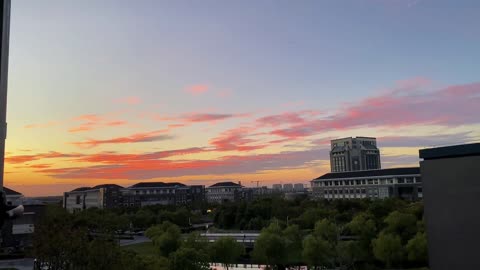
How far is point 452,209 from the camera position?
11.7 m

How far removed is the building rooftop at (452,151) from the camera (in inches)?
452

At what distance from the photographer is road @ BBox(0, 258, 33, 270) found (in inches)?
1353

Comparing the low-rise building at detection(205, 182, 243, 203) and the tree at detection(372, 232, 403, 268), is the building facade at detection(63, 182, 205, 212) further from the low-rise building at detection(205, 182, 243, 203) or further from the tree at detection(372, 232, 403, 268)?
the tree at detection(372, 232, 403, 268)

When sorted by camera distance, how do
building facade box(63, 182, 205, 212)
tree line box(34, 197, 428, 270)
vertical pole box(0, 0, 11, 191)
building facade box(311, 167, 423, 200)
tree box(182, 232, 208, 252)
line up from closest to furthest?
vertical pole box(0, 0, 11, 191), tree line box(34, 197, 428, 270), tree box(182, 232, 208, 252), building facade box(311, 167, 423, 200), building facade box(63, 182, 205, 212)

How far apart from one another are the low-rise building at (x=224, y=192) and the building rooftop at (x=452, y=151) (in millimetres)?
141051

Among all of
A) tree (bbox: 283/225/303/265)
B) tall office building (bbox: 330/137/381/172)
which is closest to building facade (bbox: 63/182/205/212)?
tall office building (bbox: 330/137/381/172)

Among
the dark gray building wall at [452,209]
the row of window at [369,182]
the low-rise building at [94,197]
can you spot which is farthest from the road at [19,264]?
the row of window at [369,182]

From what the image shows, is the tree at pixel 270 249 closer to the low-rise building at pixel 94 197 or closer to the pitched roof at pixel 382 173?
the pitched roof at pixel 382 173

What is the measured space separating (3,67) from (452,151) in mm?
12118

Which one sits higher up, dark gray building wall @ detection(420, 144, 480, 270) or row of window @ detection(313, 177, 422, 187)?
row of window @ detection(313, 177, 422, 187)

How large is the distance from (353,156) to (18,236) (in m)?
101

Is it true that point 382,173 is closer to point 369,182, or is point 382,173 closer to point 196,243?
point 369,182

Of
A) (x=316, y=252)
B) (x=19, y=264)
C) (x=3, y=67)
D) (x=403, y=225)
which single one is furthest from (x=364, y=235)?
(x=3, y=67)

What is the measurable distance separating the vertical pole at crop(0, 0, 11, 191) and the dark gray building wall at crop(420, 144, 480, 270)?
1175 centimetres
